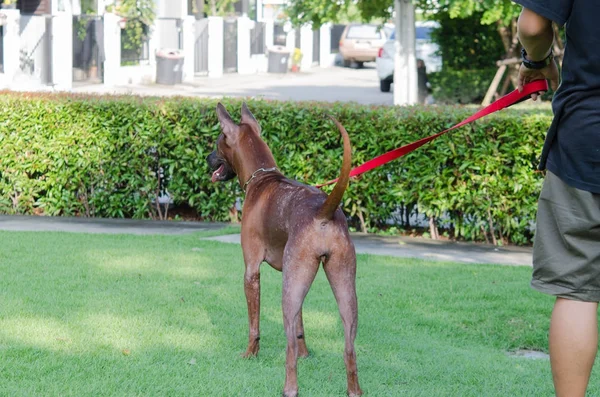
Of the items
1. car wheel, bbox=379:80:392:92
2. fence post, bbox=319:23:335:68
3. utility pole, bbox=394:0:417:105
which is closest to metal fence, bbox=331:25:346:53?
fence post, bbox=319:23:335:68

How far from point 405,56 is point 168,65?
14.0 meters

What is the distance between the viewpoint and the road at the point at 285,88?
2762 centimetres

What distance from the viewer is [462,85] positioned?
2119 cm

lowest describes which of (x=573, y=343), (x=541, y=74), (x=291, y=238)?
(x=573, y=343)

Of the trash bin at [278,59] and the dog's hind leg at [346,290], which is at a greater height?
the trash bin at [278,59]

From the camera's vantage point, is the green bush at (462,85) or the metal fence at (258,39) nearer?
the green bush at (462,85)

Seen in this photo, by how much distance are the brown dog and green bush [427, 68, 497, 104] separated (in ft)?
53.6

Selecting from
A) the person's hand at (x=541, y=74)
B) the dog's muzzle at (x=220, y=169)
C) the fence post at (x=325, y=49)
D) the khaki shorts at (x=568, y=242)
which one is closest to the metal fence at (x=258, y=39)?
the fence post at (x=325, y=49)

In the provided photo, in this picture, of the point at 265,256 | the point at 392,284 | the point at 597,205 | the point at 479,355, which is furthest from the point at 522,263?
the point at 597,205

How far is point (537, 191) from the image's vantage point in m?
8.73

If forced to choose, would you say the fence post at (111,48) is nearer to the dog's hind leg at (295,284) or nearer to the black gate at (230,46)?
the black gate at (230,46)

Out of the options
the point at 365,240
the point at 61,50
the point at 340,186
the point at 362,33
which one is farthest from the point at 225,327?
the point at 362,33

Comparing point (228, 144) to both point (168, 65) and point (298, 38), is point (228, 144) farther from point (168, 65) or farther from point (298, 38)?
point (298, 38)

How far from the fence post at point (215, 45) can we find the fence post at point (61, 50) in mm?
11031
